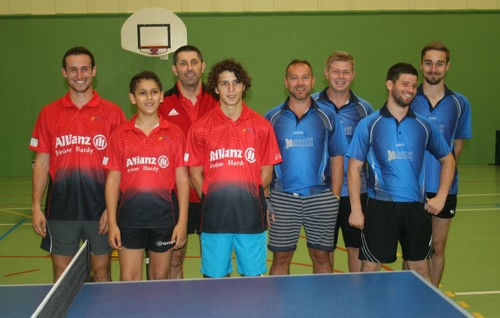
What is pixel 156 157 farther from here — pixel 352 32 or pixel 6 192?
pixel 352 32

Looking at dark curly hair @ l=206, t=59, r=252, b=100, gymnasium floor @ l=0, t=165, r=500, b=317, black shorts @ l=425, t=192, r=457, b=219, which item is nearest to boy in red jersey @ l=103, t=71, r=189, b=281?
dark curly hair @ l=206, t=59, r=252, b=100

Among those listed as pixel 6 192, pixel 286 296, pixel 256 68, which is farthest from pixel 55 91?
pixel 286 296

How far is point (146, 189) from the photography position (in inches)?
151

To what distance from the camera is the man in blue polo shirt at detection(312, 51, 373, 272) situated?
4555mm

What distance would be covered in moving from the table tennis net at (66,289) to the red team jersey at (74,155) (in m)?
0.92

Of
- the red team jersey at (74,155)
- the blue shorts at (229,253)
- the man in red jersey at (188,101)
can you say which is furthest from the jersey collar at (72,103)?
the blue shorts at (229,253)

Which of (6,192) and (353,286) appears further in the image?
(6,192)

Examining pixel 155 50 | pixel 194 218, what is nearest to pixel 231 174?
pixel 194 218

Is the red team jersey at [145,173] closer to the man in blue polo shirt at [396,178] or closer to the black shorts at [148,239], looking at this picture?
the black shorts at [148,239]

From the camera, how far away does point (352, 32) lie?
1241 cm

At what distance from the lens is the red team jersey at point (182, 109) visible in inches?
177

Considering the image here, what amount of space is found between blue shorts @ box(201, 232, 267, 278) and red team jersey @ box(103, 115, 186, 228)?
31 centimetres

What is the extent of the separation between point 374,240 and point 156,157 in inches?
64.2

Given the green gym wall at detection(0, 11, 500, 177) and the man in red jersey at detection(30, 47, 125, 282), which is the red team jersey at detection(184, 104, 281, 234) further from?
the green gym wall at detection(0, 11, 500, 177)
